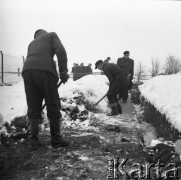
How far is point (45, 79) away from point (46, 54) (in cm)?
35

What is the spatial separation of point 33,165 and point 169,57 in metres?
41.5

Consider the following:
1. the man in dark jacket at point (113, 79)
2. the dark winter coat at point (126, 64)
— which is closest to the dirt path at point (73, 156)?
the man in dark jacket at point (113, 79)

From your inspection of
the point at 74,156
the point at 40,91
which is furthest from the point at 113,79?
the point at 74,156

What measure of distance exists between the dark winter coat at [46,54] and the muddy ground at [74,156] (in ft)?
3.16

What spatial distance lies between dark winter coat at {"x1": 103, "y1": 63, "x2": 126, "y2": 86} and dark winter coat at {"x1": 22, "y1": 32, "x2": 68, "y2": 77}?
2.51 m

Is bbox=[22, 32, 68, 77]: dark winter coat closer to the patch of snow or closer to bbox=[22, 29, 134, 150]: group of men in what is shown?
bbox=[22, 29, 134, 150]: group of men

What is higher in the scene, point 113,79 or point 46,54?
point 46,54

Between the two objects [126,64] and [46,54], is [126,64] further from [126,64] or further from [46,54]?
[46,54]

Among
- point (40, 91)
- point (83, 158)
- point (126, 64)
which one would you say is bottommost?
point (83, 158)

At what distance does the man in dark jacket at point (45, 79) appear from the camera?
3.32 m

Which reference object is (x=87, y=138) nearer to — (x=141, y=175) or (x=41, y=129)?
(x=41, y=129)

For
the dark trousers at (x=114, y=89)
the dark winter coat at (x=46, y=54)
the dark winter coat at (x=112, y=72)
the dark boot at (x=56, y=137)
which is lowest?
the dark boot at (x=56, y=137)

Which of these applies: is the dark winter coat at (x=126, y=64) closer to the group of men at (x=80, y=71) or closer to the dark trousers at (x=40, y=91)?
the dark trousers at (x=40, y=91)

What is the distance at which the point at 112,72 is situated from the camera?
6.06 m
